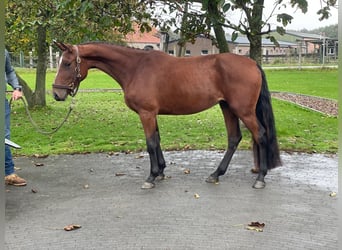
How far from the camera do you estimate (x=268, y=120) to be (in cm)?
530

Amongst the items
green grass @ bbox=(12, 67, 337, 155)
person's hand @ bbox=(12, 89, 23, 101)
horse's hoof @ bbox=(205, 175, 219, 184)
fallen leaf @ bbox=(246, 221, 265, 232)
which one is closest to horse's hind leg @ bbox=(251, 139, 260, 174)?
horse's hoof @ bbox=(205, 175, 219, 184)

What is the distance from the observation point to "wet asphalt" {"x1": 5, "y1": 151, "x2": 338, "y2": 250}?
11.6 feet

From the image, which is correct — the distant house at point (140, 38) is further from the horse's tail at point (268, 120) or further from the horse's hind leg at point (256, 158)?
the horse's hind leg at point (256, 158)

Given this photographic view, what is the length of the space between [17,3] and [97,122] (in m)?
3.27

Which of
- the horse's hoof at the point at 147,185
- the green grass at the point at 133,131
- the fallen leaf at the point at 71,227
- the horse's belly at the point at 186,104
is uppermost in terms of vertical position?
the horse's belly at the point at 186,104

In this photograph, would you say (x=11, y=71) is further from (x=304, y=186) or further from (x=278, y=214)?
(x=304, y=186)

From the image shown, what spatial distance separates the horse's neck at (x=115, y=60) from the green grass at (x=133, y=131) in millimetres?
2340

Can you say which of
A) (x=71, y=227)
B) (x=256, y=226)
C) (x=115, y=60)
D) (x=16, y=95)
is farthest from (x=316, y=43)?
(x=71, y=227)

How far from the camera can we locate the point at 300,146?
24.6ft

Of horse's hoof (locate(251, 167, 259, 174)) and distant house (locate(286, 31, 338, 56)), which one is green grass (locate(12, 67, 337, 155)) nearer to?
horse's hoof (locate(251, 167, 259, 174))

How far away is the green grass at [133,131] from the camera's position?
7621mm

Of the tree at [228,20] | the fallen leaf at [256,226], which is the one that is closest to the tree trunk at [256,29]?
the tree at [228,20]

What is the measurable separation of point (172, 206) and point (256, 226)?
3.15 ft

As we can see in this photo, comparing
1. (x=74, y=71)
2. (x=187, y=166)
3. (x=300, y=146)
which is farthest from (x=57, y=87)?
(x=300, y=146)
